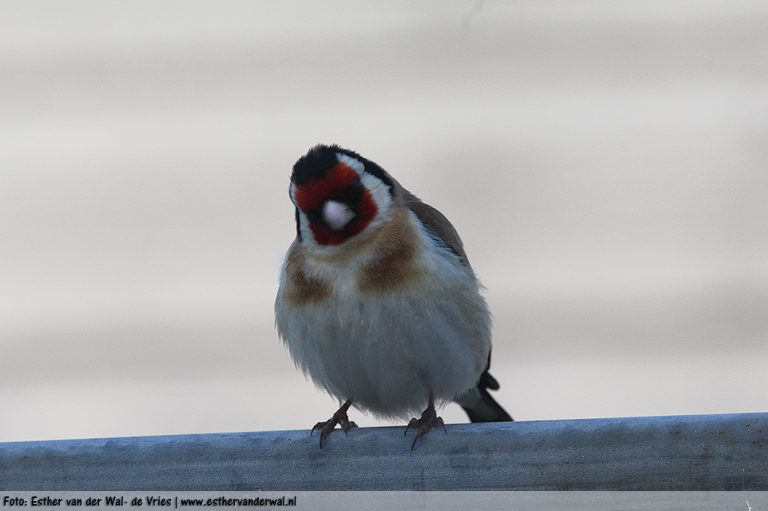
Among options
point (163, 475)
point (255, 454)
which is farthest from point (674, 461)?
point (163, 475)

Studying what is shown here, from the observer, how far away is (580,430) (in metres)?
1.96

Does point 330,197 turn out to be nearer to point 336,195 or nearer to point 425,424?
point 336,195

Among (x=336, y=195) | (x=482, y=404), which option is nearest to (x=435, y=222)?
(x=336, y=195)

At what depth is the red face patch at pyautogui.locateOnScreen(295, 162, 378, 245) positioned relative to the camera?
2668mm

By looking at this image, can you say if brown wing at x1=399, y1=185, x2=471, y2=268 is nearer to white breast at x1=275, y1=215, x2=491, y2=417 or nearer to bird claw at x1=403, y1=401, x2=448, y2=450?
white breast at x1=275, y1=215, x2=491, y2=417

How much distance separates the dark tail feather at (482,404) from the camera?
10.6ft

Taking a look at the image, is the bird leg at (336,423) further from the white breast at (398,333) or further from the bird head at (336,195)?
the bird head at (336,195)

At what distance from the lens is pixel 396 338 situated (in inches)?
108

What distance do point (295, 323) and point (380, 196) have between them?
1.41 ft

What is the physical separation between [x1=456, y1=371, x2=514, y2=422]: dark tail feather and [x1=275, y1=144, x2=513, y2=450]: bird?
220mm

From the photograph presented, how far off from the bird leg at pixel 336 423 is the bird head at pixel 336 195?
0.47 m

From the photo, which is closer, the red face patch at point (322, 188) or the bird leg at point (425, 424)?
the bird leg at point (425, 424)

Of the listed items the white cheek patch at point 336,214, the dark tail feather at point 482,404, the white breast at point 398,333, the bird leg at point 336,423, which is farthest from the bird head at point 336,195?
the dark tail feather at point 482,404
